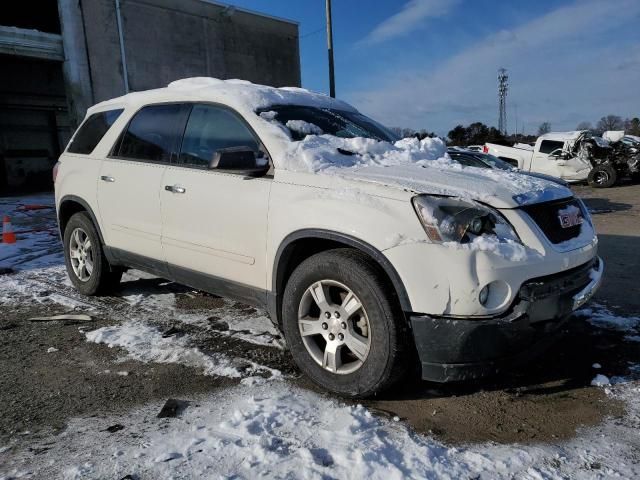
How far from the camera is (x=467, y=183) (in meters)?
2.91

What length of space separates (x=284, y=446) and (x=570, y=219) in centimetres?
209

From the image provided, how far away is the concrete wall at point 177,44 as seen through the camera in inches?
772

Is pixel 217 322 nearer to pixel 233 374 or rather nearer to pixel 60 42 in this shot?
pixel 233 374

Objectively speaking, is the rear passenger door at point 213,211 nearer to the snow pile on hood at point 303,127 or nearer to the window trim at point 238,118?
the window trim at point 238,118

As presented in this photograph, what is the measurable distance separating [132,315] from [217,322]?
822 mm

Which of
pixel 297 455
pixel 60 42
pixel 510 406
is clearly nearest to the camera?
pixel 297 455

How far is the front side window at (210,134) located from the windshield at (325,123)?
0.21 m

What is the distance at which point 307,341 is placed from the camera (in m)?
3.14

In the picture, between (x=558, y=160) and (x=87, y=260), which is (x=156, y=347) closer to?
(x=87, y=260)

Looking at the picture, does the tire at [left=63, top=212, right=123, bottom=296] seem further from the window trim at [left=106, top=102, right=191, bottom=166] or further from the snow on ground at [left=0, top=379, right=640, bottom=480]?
the snow on ground at [left=0, top=379, right=640, bottom=480]

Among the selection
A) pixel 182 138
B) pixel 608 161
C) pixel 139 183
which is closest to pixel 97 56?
pixel 139 183

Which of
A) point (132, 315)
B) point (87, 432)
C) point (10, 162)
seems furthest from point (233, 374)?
point (10, 162)

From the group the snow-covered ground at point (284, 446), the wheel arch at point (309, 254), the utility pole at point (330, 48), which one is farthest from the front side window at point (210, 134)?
the utility pole at point (330, 48)

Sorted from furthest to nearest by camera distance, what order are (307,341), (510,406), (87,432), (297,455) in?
(307,341)
(510,406)
(87,432)
(297,455)
